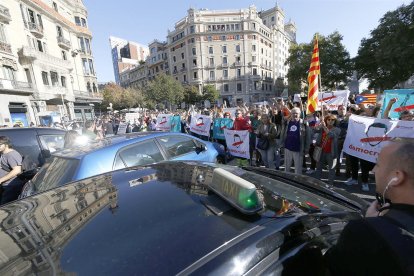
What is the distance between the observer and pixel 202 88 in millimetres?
65625

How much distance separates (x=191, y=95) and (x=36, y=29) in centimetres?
3737

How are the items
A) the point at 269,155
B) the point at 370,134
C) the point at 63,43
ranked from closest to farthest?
the point at 370,134
the point at 269,155
the point at 63,43

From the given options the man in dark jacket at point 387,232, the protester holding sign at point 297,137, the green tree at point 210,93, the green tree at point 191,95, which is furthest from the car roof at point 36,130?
the green tree at point 210,93

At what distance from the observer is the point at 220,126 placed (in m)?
8.68

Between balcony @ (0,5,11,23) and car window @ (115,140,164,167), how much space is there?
2900cm

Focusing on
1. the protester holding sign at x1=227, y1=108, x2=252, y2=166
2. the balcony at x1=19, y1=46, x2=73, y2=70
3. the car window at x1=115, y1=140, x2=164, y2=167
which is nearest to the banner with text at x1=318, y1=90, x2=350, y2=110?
the protester holding sign at x1=227, y1=108, x2=252, y2=166

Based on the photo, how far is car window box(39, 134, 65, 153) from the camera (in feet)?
16.4

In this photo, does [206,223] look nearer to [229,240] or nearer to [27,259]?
[229,240]

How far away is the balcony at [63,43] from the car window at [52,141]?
108 ft

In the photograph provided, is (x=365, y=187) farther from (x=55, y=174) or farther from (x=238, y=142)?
(x=55, y=174)

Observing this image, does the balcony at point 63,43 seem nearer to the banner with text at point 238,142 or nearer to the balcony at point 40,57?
the balcony at point 40,57

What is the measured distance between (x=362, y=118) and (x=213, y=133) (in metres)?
5.08

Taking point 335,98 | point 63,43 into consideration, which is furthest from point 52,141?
point 63,43

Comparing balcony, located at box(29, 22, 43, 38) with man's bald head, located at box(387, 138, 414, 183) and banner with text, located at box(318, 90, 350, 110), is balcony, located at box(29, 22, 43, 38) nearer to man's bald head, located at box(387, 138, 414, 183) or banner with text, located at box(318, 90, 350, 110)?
banner with text, located at box(318, 90, 350, 110)
